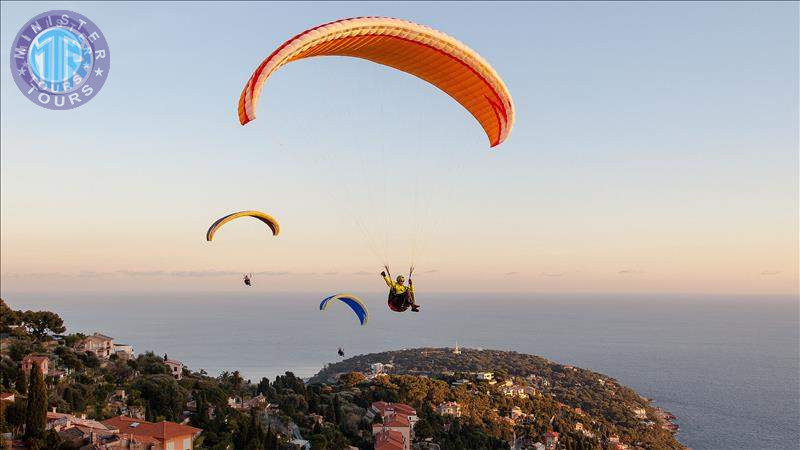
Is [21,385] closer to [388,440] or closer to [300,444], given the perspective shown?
[300,444]

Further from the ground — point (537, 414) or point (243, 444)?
point (243, 444)

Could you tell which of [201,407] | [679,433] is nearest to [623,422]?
[679,433]

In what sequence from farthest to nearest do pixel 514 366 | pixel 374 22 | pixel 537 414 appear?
pixel 514 366
pixel 537 414
pixel 374 22

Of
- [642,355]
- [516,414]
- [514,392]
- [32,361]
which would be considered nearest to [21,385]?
[32,361]

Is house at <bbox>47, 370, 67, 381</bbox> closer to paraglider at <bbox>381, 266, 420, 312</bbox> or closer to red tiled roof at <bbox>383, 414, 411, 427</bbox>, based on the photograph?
red tiled roof at <bbox>383, 414, 411, 427</bbox>

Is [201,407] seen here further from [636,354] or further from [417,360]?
[636,354]

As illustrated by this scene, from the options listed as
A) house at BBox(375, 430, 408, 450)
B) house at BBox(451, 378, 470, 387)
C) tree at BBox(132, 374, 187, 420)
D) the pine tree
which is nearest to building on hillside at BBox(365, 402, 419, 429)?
house at BBox(375, 430, 408, 450)

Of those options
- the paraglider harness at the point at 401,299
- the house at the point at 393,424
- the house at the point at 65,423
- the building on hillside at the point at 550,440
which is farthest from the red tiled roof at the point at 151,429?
the building on hillside at the point at 550,440
